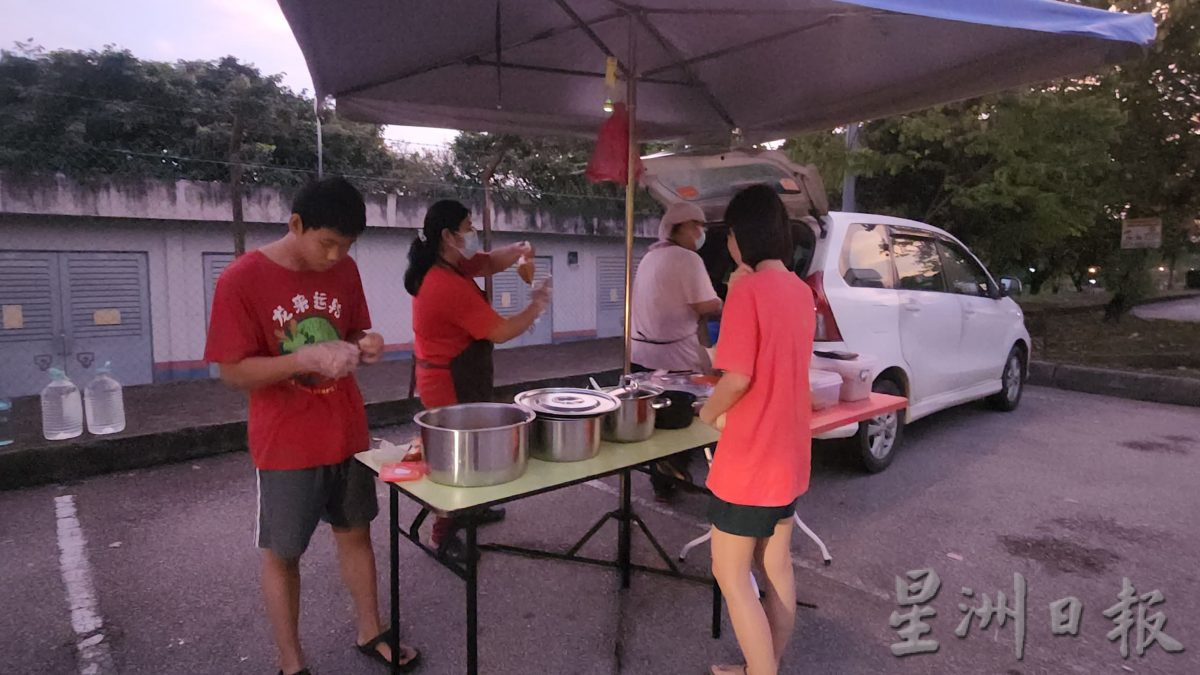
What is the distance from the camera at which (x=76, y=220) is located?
6.70m

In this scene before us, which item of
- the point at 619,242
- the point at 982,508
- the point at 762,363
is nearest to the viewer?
the point at 762,363

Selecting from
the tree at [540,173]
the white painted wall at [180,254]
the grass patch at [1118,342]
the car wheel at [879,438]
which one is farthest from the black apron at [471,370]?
the grass patch at [1118,342]

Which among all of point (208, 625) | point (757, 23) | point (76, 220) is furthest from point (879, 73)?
point (76, 220)

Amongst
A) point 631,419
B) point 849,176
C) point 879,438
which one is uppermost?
point 849,176

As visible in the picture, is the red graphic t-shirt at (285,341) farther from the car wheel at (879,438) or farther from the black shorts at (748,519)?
the car wheel at (879,438)

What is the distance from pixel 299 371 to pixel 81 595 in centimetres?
216

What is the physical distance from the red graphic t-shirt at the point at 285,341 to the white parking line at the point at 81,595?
1288 millimetres

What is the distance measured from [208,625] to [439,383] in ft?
4.59

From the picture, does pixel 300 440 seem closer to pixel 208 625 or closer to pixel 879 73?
pixel 208 625

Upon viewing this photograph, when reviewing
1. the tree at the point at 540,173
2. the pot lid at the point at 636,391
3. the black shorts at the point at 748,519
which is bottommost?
the black shorts at the point at 748,519

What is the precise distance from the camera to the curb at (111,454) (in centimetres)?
462

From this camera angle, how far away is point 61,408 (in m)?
5.32

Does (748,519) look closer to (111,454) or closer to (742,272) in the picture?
(742,272)

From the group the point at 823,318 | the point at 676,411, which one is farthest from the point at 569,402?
the point at 823,318
